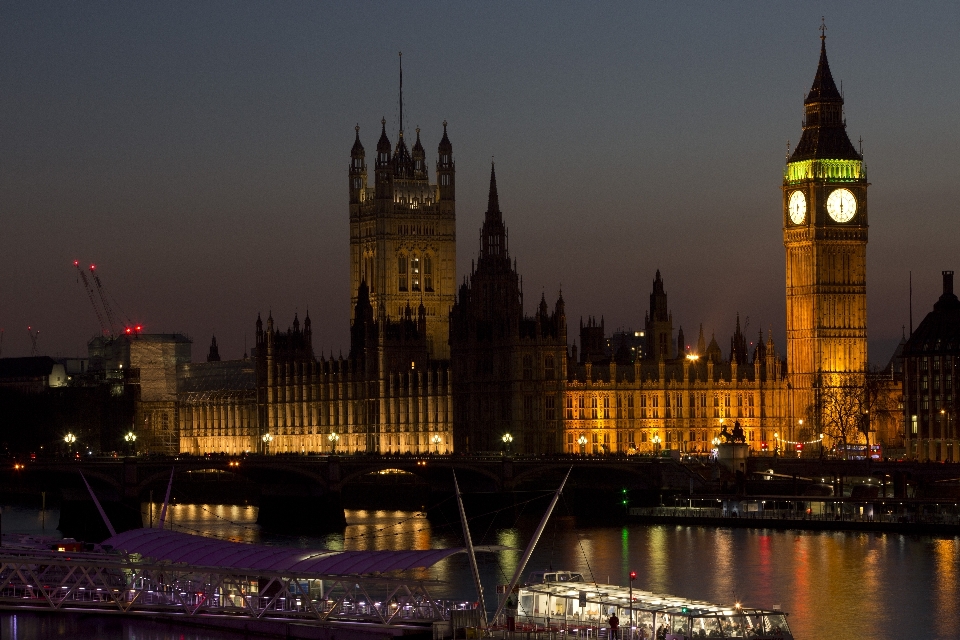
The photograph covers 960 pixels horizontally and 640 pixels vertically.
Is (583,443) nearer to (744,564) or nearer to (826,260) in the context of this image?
(826,260)

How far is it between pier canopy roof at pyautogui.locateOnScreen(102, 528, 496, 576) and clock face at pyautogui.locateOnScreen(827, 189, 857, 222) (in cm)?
7939

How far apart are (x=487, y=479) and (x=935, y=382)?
3224cm

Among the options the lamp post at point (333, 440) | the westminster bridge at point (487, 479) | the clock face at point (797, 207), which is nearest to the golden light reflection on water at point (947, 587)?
the westminster bridge at point (487, 479)

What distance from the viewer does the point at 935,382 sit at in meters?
147

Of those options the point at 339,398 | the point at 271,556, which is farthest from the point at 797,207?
the point at 271,556

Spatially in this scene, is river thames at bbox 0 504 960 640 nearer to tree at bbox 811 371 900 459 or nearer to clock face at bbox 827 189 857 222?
tree at bbox 811 371 900 459

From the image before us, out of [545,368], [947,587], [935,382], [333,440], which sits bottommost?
[947,587]

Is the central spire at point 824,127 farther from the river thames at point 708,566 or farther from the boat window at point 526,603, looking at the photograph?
the boat window at point 526,603

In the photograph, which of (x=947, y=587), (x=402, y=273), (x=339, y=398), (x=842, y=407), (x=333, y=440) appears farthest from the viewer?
(x=402, y=273)

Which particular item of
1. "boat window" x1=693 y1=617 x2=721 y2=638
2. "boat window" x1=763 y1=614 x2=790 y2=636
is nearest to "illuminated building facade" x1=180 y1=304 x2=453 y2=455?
"boat window" x1=763 y1=614 x2=790 y2=636

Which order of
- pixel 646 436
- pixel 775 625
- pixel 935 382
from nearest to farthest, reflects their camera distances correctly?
pixel 775 625, pixel 935 382, pixel 646 436

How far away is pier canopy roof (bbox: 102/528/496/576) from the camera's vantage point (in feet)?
249

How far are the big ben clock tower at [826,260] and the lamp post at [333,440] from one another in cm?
3720

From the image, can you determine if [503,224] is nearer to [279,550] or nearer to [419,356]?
[419,356]
